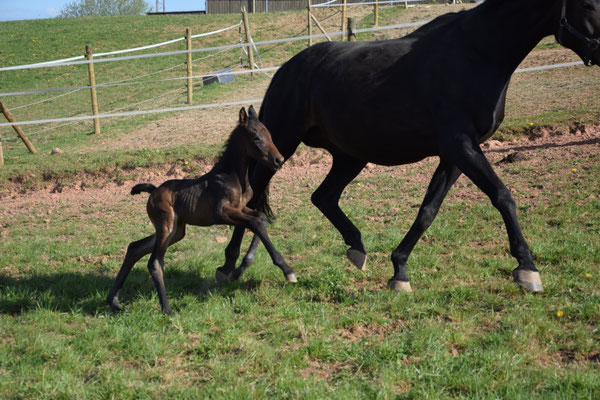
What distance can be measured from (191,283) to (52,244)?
240 centimetres

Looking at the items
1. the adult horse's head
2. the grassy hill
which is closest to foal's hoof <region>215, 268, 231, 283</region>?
the adult horse's head

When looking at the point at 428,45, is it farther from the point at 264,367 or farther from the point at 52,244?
the point at 52,244

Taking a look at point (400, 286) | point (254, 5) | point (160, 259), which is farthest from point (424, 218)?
point (254, 5)

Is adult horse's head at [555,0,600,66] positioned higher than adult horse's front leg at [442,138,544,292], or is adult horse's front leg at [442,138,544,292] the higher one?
adult horse's head at [555,0,600,66]

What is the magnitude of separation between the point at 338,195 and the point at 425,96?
4.89 ft

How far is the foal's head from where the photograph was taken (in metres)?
4.38

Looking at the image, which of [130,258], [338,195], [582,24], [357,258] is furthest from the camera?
[338,195]

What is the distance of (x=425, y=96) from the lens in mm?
4383

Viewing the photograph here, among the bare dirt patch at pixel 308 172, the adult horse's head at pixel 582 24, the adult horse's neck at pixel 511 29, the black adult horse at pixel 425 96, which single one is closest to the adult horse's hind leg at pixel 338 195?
the black adult horse at pixel 425 96

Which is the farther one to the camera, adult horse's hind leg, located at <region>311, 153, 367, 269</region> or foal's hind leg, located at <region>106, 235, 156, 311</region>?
adult horse's hind leg, located at <region>311, 153, 367, 269</region>

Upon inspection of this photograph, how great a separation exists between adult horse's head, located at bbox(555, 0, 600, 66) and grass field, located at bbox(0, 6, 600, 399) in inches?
71.5

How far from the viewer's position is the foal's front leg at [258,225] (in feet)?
14.1

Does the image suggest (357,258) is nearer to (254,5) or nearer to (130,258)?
(130,258)

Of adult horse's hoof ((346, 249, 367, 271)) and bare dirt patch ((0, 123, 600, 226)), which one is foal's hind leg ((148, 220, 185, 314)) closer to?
adult horse's hoof ((346, 249, 367, 271))
